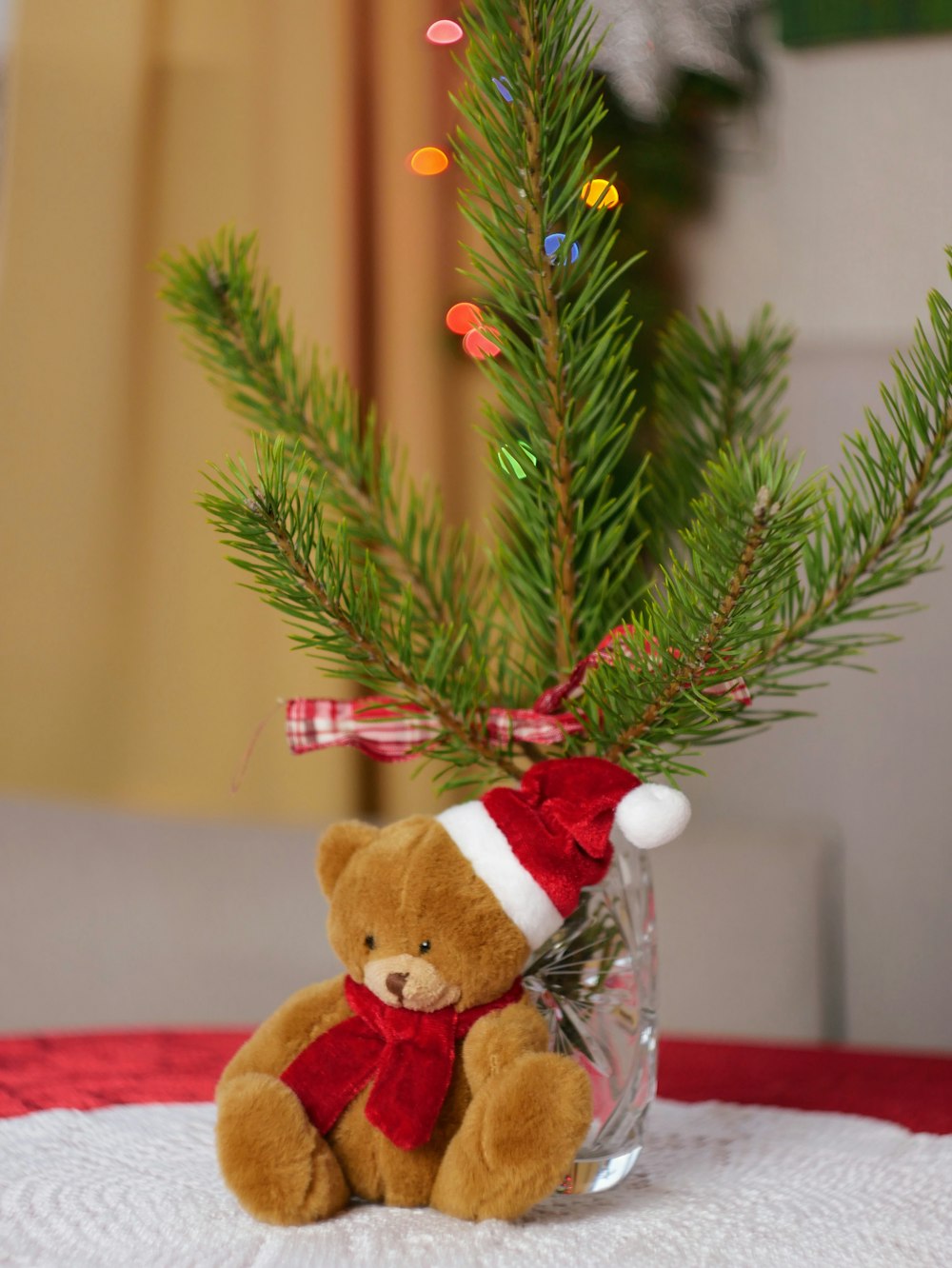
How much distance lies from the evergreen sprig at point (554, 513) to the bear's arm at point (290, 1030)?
0.10m

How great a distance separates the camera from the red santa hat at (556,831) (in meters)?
0.44

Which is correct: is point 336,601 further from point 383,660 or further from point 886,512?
point 886,512

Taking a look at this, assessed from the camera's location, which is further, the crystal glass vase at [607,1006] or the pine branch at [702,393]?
the pine branch at [702,393]

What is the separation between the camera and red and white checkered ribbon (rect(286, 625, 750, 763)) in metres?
0.50

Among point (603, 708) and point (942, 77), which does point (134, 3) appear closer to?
point (942, 77)

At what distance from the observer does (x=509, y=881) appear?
0.44 meters

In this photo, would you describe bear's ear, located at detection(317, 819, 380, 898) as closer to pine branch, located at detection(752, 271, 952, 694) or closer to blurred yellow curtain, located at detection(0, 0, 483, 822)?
pine branch, located at detection(752, 271, 952, 694)

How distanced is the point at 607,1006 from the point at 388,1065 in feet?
0.36

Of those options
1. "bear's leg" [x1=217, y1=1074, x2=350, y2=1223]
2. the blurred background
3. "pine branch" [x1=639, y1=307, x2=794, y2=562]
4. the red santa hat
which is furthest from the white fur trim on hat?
the blurred background

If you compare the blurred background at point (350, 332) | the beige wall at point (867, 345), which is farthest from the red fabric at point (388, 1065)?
the beige wall at point (867, 345)

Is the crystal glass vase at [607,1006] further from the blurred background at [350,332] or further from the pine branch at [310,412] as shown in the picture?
the blurred background at [350,332]

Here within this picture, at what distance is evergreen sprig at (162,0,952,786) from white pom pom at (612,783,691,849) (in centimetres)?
4

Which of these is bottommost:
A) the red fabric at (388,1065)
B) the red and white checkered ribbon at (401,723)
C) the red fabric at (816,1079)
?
the red fabric at (816,1079)

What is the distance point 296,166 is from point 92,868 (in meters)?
0.79
